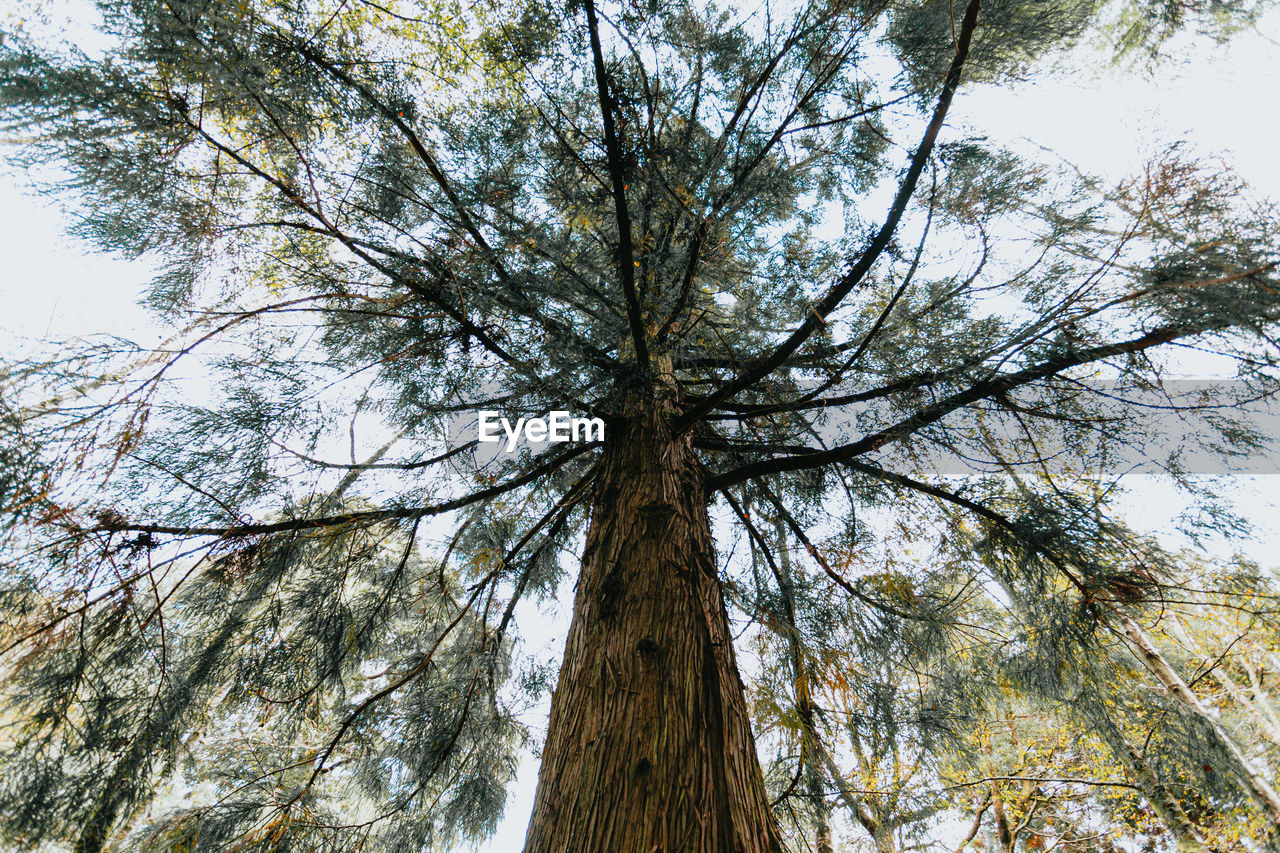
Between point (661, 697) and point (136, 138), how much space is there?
9.32ft

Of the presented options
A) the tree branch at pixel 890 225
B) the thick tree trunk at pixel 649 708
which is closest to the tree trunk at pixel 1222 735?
the tree branch at pixel 890 225

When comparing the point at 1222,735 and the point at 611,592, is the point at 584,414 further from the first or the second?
the point at 1222,735

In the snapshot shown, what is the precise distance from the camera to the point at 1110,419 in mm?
2449

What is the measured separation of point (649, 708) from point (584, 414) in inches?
60.0

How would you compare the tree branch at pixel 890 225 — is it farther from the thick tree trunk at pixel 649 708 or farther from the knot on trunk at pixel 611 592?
the knot on trunk at pixel 611 592

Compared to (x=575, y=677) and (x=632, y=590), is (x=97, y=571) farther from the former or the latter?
(x=632, y=590)

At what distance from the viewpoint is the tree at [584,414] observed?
1808mm

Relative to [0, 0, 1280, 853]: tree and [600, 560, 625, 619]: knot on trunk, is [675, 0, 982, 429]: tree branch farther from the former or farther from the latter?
[600, 560, 625, 619]: knot on trunk

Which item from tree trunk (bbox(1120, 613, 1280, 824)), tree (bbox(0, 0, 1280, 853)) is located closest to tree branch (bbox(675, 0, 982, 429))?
tree (bbox(0, 0, 1280, 853))

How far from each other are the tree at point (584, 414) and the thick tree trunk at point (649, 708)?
1cm

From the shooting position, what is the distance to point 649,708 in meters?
1.48

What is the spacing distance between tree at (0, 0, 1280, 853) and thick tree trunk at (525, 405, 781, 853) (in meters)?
0.01

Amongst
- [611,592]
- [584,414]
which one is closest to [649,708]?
[611,592]

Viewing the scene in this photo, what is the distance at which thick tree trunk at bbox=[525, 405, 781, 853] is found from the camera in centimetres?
126
